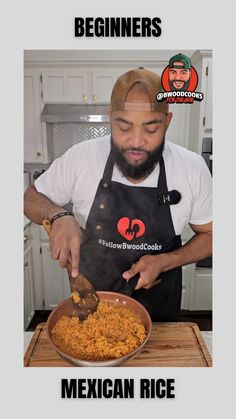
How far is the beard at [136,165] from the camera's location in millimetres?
897

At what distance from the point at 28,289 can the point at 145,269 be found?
325 millimetres

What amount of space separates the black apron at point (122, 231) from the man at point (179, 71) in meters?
0.20

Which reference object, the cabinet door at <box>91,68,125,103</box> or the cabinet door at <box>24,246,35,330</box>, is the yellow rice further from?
the cabinet door at <box>91,68,125,103</box>

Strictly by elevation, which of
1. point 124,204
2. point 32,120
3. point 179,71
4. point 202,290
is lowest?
point 202,290

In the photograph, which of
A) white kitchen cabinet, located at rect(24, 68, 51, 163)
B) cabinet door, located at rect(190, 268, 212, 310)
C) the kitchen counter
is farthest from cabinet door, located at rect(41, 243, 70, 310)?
cabinet door, located at rect(190, 268, 212, 310)

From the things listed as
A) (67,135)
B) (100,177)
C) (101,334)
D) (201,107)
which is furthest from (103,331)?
(201,107)

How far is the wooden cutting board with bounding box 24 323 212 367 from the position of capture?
0.88 metres

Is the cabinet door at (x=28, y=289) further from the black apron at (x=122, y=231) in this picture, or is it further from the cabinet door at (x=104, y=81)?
the cabinet door at (x=104, y=81)

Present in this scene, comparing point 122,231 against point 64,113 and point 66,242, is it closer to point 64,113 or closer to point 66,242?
point 66,242

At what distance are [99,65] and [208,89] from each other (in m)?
0.29

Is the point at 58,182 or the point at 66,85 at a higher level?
the point at 66,85

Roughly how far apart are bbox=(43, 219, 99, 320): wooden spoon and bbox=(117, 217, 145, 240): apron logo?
16 centimetres

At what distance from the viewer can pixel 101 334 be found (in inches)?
33.8

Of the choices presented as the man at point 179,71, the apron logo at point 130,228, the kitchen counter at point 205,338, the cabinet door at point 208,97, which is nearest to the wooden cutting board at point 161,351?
the kitchen counter at point 205,338
